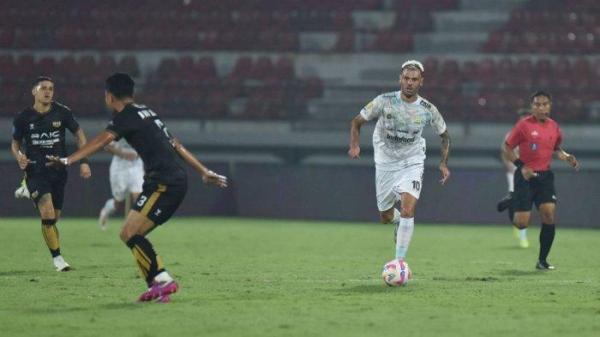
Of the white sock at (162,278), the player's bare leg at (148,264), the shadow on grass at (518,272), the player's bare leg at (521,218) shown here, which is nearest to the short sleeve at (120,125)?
the player's bare leg at (148,264)

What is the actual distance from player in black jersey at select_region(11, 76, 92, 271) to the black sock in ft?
13.3

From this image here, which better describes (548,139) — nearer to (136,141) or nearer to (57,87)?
(136,141)

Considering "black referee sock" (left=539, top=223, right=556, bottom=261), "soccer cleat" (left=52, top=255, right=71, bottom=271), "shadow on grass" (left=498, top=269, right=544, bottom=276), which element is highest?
"soccer cleat" (left=52, top=255, right=71, bottom=271)

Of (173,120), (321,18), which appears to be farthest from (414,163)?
(321,18)

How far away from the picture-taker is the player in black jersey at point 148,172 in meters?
10.8

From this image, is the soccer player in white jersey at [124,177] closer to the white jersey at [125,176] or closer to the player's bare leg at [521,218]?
the white jersey at [125,176]

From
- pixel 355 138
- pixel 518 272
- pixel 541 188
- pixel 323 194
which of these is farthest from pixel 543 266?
pixel 323 194

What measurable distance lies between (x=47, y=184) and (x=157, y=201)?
419 centimetres

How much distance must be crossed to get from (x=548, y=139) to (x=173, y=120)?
15952 mm

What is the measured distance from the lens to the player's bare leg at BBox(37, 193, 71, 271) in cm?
1446

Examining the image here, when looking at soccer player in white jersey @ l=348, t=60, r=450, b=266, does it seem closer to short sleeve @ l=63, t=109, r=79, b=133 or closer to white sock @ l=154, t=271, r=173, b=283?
white sock @ l=154, t=271, r=173, b=283

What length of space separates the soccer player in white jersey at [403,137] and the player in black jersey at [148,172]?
9.04 ft

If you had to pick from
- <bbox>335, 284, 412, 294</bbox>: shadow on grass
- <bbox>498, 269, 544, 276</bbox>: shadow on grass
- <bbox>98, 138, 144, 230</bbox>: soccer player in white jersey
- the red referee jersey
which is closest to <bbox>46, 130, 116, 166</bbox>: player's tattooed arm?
<bbox>335, 284, 412, 294</bbox>: shadow on grass

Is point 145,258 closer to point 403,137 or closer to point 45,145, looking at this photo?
point 403,137
